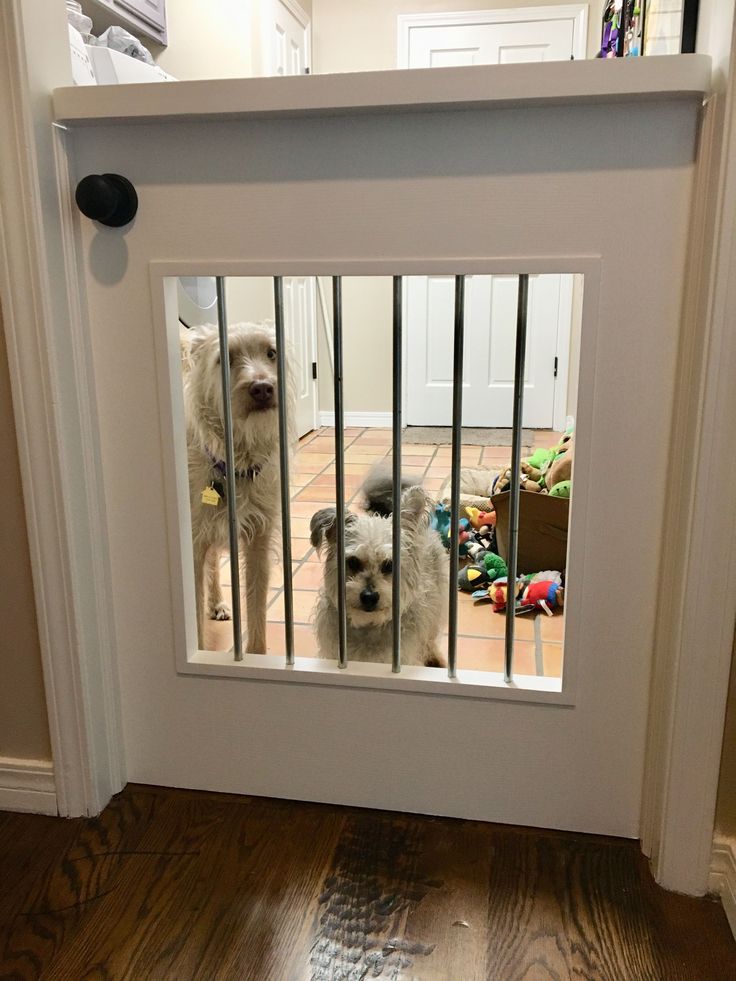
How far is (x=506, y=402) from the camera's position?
4.56 m

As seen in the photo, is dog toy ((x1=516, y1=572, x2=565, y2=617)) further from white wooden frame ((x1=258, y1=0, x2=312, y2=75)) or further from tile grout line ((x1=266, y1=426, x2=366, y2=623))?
white wooden frame ((x1=258, y1=0, x2=312, y2=75))

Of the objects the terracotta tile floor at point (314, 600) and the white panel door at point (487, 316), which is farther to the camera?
the white panel door at point (487, 316)

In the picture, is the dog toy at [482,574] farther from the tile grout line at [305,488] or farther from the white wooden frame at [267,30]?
the white wooden frame at [267,30]

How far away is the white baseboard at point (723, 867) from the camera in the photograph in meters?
1.03

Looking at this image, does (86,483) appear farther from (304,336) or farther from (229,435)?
(304,336)

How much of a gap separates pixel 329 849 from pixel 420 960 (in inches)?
9.1

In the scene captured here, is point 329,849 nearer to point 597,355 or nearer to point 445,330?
point 597,355

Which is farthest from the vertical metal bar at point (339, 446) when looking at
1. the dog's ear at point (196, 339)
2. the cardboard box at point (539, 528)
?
the cardboard box at point (539, 528)

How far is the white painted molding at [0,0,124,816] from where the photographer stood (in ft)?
3.33

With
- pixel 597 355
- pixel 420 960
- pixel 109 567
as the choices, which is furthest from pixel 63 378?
pixel 420 960

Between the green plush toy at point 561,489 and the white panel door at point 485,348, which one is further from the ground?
the white panel door at point 485,348

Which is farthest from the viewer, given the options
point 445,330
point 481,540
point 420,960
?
point 445,330

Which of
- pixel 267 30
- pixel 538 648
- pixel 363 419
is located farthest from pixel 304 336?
pixel 538 648

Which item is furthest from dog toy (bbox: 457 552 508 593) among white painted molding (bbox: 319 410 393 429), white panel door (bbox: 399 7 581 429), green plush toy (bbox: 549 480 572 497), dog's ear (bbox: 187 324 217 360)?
white painted molding (bbox: 319 410 393 429)
